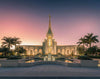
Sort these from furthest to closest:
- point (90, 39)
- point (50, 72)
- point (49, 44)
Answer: point (49, 44) < point (90, 39) < point (50, 72)

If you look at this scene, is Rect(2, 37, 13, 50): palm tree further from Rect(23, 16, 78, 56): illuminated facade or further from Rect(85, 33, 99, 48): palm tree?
Rect(85, 33, 99, 48): palm tree

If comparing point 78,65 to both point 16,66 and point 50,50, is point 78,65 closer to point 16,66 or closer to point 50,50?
point 16,66

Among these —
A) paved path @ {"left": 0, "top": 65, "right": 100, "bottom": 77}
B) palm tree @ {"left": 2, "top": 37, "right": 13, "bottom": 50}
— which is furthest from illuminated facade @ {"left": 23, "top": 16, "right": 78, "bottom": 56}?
paved path @ {"left": 0, "top": 65, "right": 100, "bottom": 77}

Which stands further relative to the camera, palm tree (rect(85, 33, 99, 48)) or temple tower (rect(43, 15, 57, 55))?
temple tower (rect(43, 15, 57, 55))

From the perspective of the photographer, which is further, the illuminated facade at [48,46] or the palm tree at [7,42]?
the illuminated facade at [48,46]

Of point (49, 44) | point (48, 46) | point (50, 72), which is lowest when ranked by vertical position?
point (50, 72)

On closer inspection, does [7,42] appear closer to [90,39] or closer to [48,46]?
[48,46]

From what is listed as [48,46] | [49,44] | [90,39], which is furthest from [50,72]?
[49,44]

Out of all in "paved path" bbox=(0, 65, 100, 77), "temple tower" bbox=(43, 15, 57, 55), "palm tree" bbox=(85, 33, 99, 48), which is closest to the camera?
"paved path" bbox=(0, 65, 100, 77)

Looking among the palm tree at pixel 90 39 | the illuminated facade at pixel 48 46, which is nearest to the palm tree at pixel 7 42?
the illuminated facade at pixel 48 46

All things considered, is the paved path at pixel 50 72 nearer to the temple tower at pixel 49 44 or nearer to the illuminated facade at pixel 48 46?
the temple tower at pixel 49 44

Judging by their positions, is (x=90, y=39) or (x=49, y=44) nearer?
(x=90, y=39)

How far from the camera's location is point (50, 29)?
5397 centimetres

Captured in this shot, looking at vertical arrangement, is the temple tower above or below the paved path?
above
